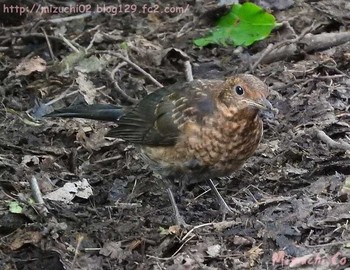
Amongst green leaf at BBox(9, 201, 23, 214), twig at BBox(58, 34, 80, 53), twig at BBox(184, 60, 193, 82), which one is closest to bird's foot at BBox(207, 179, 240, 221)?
green leaf at BBox(9, 201, 23, 214)

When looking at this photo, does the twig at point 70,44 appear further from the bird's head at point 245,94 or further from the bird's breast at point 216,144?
the bird's head at point 245,94

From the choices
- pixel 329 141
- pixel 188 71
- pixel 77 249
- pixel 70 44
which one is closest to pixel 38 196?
pixel 77 249

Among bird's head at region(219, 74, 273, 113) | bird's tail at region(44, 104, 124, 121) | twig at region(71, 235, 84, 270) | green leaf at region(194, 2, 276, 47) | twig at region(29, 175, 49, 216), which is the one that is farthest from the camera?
green leaf at region(194, 2, 276, 47)

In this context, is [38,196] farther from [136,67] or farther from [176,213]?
[136,67]

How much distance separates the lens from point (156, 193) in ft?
20.0

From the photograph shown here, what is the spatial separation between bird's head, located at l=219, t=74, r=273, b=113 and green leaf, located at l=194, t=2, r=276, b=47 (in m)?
2.58

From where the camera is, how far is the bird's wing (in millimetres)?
5504

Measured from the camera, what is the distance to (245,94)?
205 inches

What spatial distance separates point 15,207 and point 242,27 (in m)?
3.47

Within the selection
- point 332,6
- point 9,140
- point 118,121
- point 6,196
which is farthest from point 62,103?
point 332,6

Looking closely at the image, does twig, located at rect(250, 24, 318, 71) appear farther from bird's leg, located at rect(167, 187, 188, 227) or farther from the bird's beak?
the bird's beak

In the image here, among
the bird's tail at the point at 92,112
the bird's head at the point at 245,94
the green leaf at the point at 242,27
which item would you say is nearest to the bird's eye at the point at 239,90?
the bird's head at the point at 245,94

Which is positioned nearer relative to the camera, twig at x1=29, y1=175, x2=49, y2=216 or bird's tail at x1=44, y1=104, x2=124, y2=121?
twig at x1=29, y1=175, x2=49, y2=216

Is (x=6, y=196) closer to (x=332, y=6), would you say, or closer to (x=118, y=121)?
(x=118, y=121)
